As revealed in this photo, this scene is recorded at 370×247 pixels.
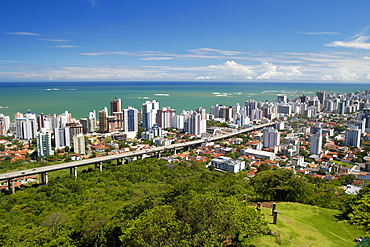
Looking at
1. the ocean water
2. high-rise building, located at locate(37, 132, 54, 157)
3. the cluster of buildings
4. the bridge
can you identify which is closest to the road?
the bridge

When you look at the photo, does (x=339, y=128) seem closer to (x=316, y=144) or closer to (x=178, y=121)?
(x=316, y=144)

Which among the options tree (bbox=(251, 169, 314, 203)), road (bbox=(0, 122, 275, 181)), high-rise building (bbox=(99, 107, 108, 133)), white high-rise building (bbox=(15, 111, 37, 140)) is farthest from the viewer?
high-rise building (bbox=(99, 107, 108, 133))

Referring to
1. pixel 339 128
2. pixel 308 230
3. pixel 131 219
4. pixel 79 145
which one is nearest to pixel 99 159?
pixel 79 145

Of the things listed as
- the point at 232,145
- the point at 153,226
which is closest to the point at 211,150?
the point at 232,145

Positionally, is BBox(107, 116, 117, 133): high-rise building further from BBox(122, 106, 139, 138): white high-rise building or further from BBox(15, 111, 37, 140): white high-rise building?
BBox(15, 111, 37, 140): white high-rise building

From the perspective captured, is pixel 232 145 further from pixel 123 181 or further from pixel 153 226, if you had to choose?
pixel 153 226

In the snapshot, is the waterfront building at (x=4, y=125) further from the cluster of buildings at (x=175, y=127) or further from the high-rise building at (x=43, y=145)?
the high-rise building at (x=43, y=145)
